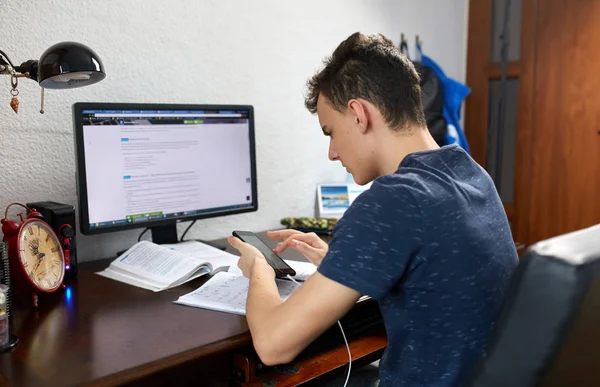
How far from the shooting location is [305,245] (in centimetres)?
132

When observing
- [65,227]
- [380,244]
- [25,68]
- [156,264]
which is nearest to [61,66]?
[25,68]

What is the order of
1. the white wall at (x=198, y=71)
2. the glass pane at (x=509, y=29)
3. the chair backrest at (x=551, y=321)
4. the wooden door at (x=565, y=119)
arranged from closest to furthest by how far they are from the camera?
the chair backrest at (x=551, y=321)
the white wall at (x=198, y=71)
the wooden door at (x=565, y=119)
the glass pane at (x=509, y=29)

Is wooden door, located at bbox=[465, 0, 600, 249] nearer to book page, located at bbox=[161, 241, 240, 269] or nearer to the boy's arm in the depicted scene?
book page, located at bbox=[161, 241, 240, 269]

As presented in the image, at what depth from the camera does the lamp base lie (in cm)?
91

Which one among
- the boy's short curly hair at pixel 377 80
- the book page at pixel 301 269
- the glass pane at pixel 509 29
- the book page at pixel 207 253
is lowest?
the book page at pixel 301 269

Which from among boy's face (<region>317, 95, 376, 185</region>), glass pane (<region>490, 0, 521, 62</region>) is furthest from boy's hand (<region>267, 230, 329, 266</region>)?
glass pane (<region>490, 0, 521, 62</region>)

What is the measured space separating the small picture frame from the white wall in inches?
2.0

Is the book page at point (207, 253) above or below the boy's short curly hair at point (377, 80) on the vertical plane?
below

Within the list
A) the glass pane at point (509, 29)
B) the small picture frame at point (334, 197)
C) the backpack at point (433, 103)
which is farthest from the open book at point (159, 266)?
the glass pane at point (509, 29)

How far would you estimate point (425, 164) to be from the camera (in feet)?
2.99

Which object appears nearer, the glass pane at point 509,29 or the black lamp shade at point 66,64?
the black lamp shade at point 66,64

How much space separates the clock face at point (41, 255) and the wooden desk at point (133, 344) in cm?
4

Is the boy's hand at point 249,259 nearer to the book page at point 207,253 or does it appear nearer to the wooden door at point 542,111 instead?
the book page at point 207,253

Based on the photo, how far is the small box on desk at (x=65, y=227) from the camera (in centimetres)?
129
